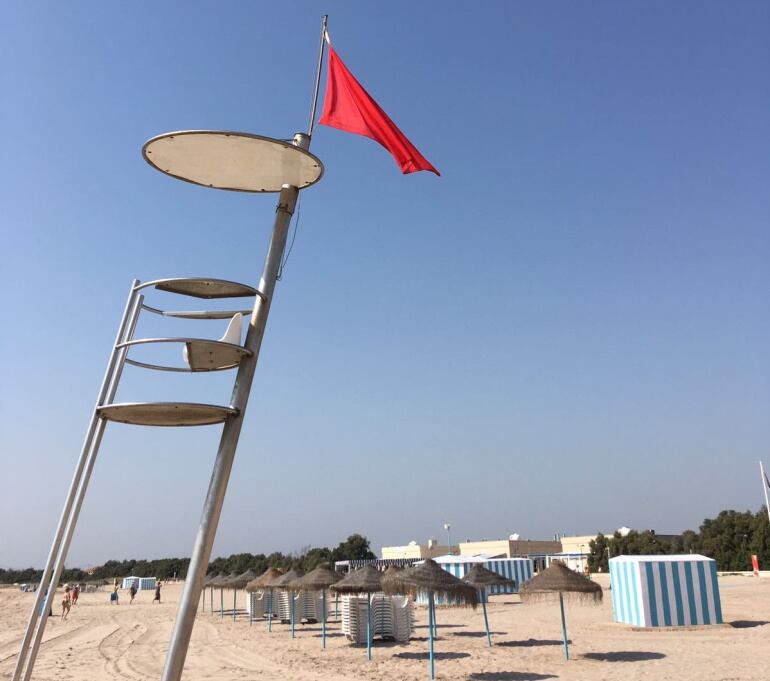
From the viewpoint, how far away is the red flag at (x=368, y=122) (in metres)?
4.46

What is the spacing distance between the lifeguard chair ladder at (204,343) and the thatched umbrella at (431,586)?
9531mm

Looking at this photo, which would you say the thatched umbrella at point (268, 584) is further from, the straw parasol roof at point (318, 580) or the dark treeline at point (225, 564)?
the dark treeline at point (225, 564)

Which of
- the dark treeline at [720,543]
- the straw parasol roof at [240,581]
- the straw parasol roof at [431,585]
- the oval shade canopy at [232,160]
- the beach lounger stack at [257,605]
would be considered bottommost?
the beach lounger stack at [257,605]

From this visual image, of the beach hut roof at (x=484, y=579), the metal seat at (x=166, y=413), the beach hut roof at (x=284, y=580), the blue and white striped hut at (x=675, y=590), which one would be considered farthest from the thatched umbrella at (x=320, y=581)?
the metal seat at (x=166, y=413)

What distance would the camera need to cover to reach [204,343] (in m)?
3.14

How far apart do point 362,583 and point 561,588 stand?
13.8 feet

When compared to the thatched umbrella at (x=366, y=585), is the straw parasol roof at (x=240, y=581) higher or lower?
higher

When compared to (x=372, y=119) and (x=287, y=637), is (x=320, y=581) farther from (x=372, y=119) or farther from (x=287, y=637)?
(x=372, y=119)

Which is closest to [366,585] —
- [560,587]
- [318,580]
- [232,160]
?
[318,580]

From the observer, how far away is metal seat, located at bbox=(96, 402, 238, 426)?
302 centimetres

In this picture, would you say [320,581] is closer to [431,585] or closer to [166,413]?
[431,585]

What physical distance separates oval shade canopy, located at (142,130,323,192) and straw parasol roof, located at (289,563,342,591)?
14364mm

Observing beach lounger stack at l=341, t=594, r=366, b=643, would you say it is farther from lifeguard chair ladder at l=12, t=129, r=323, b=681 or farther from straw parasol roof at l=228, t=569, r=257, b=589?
lifeguard chair ladder at l=12, t=129, r=323, b=681

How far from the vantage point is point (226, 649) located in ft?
52.2
